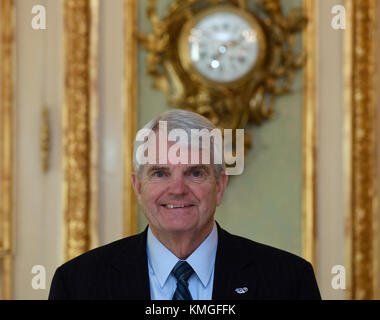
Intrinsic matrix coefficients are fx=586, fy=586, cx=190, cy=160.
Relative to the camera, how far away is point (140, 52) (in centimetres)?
339

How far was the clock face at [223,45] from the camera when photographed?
11.0 ft

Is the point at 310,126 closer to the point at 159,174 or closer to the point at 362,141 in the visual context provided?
the point at 362,141

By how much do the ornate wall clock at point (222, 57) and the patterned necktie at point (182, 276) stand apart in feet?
6.69

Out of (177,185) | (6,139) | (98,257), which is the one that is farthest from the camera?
(6,139)

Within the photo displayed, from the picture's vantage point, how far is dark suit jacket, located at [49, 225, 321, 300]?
1.36 metres

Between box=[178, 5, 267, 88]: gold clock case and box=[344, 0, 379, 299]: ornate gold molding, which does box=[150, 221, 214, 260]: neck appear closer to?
box=[178, 5, 267, 88]: gold clock case

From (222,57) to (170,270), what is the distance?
2.16m

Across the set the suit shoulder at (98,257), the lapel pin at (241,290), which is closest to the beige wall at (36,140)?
the suit shoulder at (98,257)

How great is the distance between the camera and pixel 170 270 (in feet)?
4.51

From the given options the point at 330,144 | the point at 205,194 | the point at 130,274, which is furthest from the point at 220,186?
the point at 330,144

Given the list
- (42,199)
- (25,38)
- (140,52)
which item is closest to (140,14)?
(140,52)

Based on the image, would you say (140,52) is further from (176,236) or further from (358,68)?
(176,236)

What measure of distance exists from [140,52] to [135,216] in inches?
37.3

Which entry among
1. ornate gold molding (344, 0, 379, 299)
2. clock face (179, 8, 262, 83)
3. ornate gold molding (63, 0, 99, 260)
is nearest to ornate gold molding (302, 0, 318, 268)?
ornate gold molding (344, 0, 379, 299)
